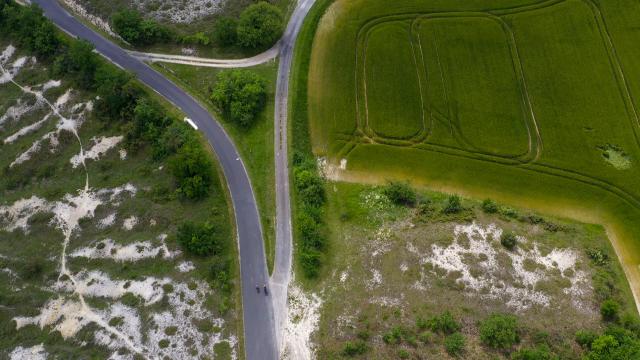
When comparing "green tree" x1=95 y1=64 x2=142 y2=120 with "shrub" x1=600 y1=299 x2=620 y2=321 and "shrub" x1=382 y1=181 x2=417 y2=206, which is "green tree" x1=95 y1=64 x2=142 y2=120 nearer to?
"shrub" x1=382 y1=181 x2=417 y2=206

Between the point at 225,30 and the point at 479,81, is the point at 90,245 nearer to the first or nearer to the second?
the point at 225,30

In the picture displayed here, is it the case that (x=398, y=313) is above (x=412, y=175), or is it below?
below

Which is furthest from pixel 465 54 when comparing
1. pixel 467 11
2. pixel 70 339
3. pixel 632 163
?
pixel 70 339

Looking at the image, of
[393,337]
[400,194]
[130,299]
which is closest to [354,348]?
[393,337]

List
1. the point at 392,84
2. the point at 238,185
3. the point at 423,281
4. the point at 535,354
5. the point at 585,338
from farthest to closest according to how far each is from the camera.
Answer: the point at 392,84
the point at 238,185
the point at 423,281
the point at 585,338
the point at 535,354

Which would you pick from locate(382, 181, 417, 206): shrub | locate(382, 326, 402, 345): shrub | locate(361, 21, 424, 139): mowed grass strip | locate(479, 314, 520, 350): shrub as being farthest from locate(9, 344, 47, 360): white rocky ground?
locate(361, 21, 424, 139): mowed grass strip

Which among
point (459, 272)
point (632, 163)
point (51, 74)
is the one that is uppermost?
point (51, 74)

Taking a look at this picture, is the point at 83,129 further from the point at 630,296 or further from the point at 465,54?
the point at 630,296
